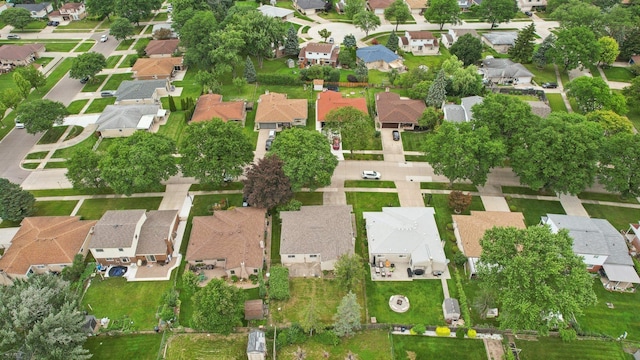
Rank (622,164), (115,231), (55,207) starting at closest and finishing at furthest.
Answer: (115,231)
(622,164)
(55,207)

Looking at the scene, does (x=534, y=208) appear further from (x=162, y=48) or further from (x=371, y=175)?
(x=162, y=48)

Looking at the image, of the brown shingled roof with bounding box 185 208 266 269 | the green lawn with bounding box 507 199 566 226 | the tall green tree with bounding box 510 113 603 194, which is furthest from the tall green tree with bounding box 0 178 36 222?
the tall green tree with bounding box 510 113 603 194

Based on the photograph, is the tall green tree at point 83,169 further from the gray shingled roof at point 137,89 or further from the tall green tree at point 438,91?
the tall green tree at point 438,91

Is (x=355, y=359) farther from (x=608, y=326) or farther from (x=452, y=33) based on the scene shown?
(x=452, y=33)

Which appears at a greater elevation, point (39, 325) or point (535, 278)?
point (535, 278)

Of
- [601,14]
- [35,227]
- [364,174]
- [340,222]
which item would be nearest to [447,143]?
[364,174]

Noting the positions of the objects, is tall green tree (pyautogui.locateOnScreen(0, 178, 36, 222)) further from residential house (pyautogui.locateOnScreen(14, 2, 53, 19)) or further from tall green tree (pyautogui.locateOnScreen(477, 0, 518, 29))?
tall green tree (pyautogui.locateOnScreen(477, 0, 518, 29))

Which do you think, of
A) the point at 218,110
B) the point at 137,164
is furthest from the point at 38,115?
the point at 218,110
